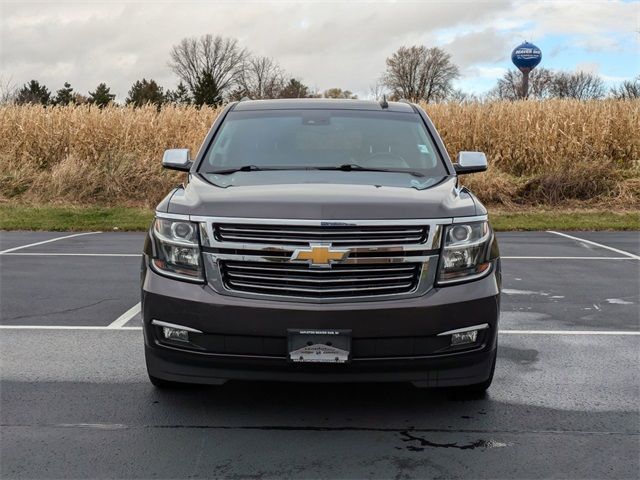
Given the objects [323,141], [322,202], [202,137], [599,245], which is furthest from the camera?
[202,137]

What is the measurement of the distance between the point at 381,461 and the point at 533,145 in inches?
728

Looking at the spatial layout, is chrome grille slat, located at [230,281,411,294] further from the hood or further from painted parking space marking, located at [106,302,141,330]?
painted parking space marking, located at [106,302,141,330]

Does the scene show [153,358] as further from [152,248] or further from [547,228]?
[547,228]

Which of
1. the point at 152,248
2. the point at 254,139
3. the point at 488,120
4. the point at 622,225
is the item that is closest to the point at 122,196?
the point at 488,120

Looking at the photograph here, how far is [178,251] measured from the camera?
4.08 m

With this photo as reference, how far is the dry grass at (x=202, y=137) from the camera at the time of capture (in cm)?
1938

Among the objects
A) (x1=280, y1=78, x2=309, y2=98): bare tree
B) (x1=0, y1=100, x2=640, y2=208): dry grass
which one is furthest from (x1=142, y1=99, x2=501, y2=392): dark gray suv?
(x1=280, y1=78, x2=309, y2=98): bare tree

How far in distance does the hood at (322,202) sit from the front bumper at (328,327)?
1.36ft

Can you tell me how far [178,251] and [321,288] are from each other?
0.79 metres

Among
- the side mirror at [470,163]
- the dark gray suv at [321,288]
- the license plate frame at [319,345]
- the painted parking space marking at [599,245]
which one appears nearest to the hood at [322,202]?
the dark gray suv at [321,288]

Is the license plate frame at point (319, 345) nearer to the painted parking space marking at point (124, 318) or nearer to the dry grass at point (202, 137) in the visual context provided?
the painted parking space marking at point (124, 318)

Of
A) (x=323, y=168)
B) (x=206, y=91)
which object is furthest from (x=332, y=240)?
(x=206, y=91)

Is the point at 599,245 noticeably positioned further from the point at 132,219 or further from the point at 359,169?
the point at 132,219

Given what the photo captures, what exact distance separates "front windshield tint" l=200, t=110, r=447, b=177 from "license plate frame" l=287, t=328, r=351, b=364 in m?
1.62
